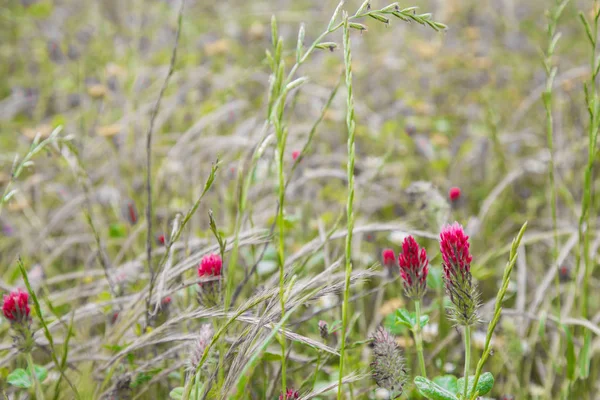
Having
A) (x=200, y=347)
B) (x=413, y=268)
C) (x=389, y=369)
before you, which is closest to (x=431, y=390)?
(x=389, y=369)

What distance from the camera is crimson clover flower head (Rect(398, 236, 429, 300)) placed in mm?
968

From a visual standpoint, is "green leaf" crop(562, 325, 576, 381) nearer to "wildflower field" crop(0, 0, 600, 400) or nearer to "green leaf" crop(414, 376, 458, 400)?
"wildflower field" crop(0, 0, 600, 400)

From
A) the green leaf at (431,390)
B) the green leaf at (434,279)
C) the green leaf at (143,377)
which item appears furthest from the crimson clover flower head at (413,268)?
the green leaf at (143,377)

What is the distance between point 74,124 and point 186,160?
84 centimetres

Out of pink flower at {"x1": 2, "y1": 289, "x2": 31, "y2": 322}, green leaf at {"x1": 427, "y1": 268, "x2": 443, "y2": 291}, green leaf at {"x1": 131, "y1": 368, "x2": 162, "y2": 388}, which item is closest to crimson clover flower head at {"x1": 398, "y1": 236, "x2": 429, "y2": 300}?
green leaf at {"x1": 427, "y1": 268, "x2": 443, "y2": 291}

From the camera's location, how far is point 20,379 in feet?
3.70

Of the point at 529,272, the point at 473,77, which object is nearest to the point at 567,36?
the point at 473,77

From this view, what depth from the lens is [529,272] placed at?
82.0 inches

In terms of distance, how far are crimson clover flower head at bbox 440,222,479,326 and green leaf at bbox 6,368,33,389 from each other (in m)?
0.81

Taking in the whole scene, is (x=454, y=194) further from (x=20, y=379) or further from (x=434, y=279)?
(x=20, y=379)

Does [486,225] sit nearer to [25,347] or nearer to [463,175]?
[463,175]

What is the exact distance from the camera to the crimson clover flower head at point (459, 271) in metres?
0.88

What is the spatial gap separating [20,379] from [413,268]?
789 mm

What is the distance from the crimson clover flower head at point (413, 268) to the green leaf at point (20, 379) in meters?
0.74
